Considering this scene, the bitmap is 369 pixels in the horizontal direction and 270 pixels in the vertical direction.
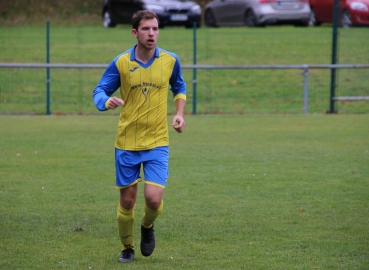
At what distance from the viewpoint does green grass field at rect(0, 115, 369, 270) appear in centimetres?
596

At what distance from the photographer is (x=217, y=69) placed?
18.5 m

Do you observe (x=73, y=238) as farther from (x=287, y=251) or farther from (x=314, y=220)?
(x=314, y=220)

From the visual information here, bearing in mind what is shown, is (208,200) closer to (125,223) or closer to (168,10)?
(125,223)

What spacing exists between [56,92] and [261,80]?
5384 millimetres

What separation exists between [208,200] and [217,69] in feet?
34.7

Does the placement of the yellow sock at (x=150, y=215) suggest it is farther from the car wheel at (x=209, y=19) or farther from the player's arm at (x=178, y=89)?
the car wheel at (x=209, y=19)

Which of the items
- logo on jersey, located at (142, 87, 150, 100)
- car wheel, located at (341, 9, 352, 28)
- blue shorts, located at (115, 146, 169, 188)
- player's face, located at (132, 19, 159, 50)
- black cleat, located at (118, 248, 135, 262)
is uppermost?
car wheel, located at (341, 9, 352, 28)

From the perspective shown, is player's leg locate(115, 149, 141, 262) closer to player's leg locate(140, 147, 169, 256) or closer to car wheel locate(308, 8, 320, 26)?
player's leg locate(140, 147, 169, 256)

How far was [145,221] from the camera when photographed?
230 inches

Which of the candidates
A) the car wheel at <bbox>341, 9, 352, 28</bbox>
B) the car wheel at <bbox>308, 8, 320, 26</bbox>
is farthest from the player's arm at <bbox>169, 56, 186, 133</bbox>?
the car wheel at <bbox>308, 8, 320, 26</bbox>

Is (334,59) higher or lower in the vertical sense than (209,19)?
lower

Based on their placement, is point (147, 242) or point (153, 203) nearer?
point (153, 203)

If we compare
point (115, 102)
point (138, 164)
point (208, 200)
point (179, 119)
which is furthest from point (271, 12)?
point (115, 102)

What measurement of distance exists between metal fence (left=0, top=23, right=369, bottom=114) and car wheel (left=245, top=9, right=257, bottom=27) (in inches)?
51.5
